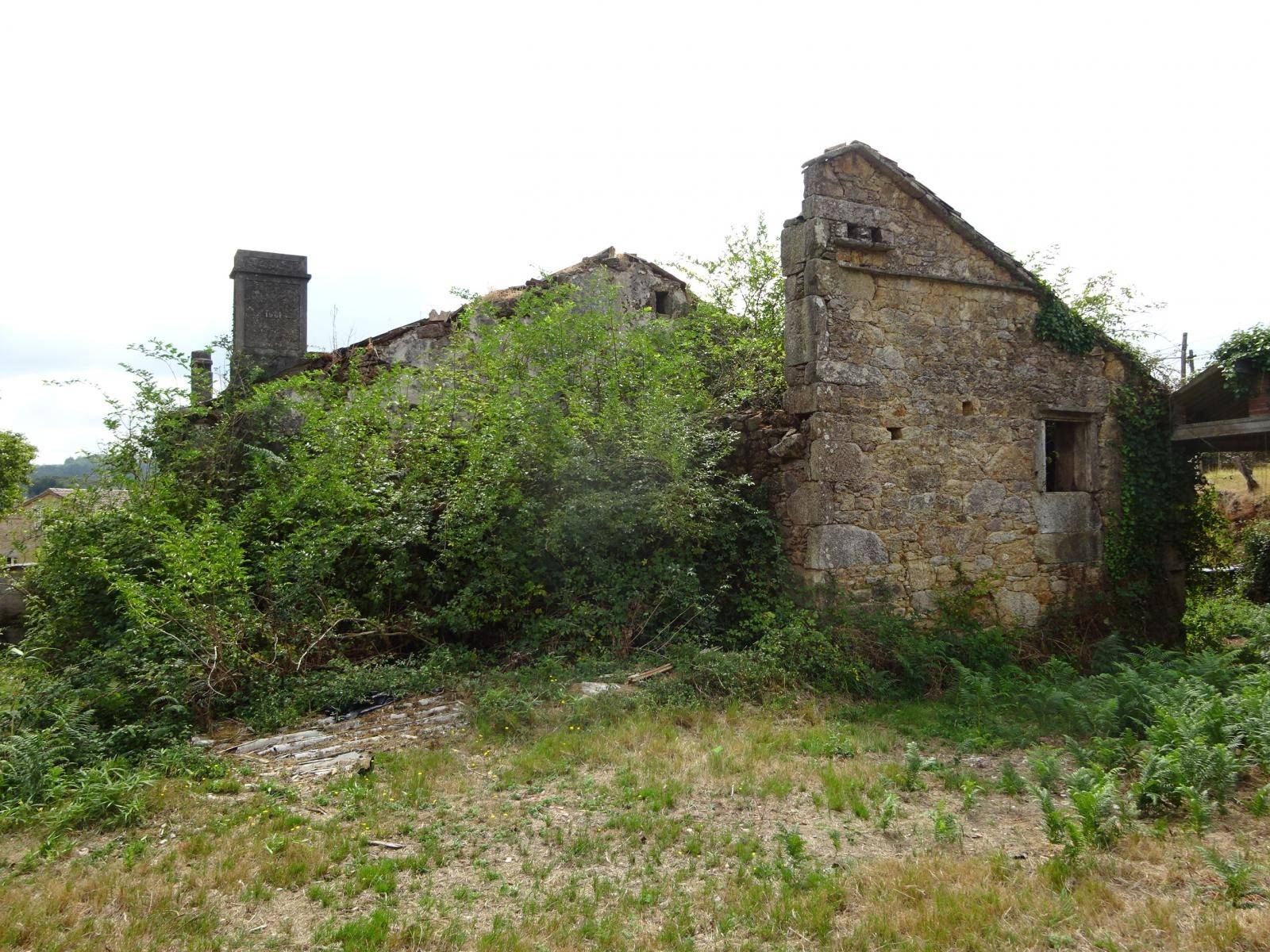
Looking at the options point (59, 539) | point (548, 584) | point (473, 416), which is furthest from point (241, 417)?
point (548, 584)

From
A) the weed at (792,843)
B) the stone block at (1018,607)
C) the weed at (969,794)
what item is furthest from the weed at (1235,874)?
the stone block at (1018,607)

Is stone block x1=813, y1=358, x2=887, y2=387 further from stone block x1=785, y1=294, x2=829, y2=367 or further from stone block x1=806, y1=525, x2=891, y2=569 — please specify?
stone block x1=806, y1=525, x2=891, y2=569

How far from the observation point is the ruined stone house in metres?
8.54

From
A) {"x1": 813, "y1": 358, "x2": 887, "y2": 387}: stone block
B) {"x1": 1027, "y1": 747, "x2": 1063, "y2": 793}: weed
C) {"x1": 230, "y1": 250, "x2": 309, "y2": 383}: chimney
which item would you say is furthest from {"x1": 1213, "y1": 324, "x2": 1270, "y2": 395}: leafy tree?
{"x1": 230, "y1": 250, "x2": 309, "y2": 383}: chimney

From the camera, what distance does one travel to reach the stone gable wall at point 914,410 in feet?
28.0

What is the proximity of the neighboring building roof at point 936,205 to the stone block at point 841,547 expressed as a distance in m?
3.50

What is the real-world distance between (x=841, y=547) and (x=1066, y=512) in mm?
3137

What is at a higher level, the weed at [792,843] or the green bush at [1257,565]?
the green bush at [1257,565]

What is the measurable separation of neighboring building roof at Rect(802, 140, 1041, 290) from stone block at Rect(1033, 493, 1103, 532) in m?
2.38

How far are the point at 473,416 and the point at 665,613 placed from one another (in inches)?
135

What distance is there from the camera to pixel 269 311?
12414 millimetres

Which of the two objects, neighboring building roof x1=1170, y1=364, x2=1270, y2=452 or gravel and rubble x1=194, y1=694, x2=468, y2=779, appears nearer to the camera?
gravel and rubble x1=194, y1=694, x2=468, y2=779

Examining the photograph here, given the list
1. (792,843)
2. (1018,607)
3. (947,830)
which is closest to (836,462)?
(1018,607)

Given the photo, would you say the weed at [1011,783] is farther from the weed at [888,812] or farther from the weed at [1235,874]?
the weed at [1235,874]
